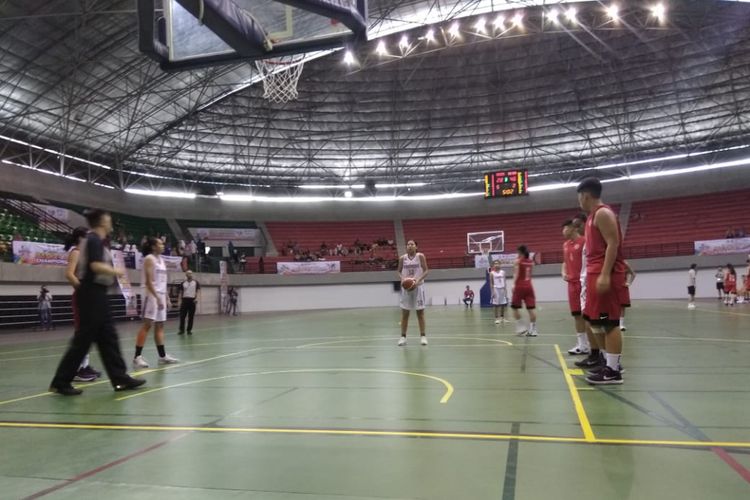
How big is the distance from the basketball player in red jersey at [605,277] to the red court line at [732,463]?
2.02 meters

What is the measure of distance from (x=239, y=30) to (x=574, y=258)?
6535 millimetres

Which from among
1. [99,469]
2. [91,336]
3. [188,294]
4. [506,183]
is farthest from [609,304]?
[506,183]

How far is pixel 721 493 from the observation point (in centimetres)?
252

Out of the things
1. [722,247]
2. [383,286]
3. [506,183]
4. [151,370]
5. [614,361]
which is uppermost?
[506,183]

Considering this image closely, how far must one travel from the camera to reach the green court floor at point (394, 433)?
2785 mm

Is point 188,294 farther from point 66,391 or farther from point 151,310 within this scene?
point 66,391

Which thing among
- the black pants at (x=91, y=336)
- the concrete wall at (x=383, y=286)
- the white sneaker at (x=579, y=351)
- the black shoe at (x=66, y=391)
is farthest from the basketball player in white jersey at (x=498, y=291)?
the concrete wall at (x=383, y=286)

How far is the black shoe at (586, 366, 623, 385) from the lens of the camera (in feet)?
17.3

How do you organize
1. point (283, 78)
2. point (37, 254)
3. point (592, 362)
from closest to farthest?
point (592, 362) → point (283, 78) → point (37, 254)

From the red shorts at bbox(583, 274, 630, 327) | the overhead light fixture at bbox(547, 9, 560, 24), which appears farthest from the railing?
the red shorts at bbox(583, 274, 630, 327)

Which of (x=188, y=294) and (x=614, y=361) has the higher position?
(x=188, y=294)

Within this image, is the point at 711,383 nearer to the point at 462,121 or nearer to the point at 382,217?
the point at 462,121

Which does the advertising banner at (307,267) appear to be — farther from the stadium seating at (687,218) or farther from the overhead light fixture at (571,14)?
the overhead light fixture at (571,14)

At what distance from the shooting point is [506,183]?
33.3 m
